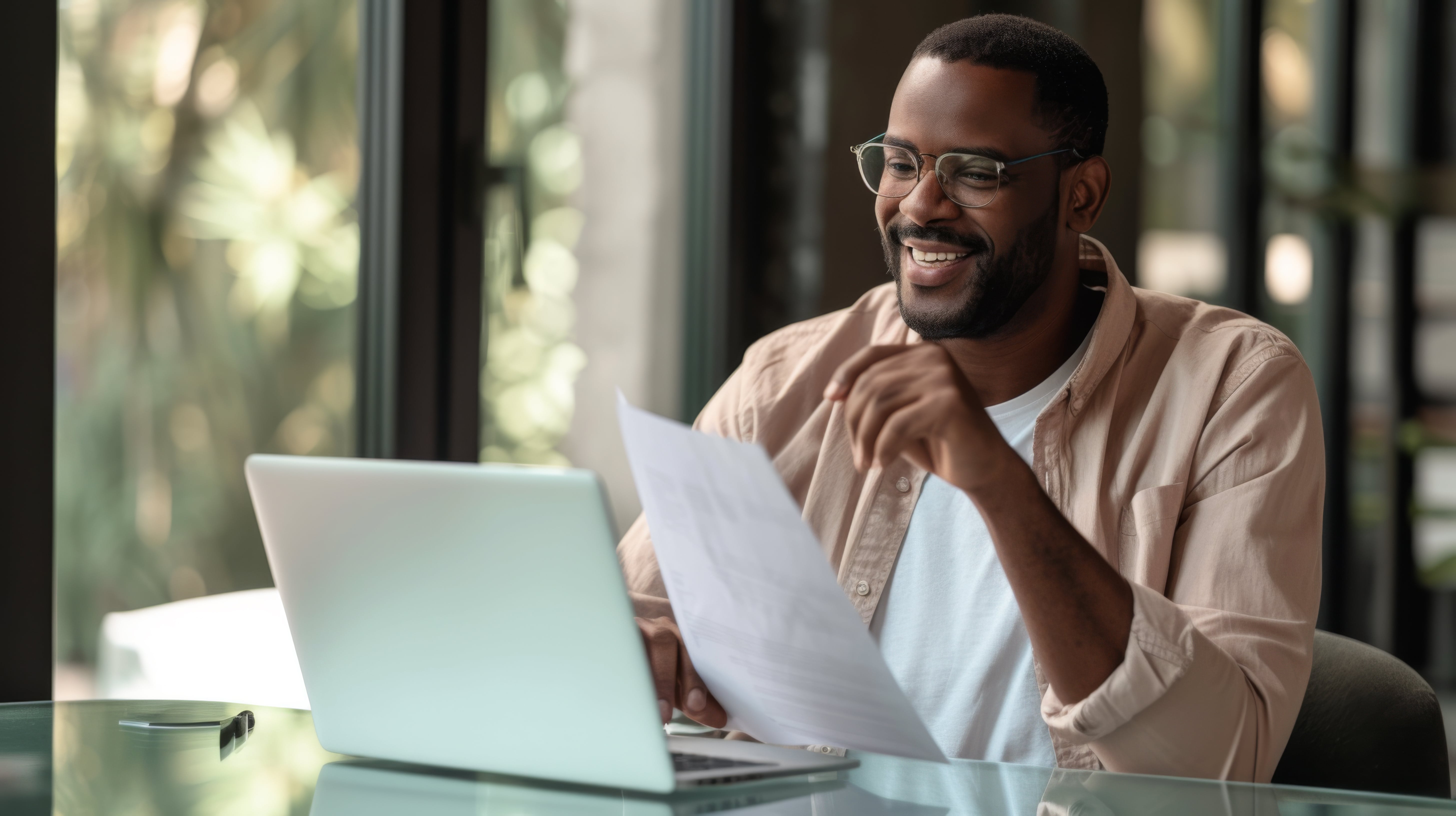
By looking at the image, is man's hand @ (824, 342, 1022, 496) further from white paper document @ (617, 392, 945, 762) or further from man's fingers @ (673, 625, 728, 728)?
man's fingers @ (673, 625, 728, 728)

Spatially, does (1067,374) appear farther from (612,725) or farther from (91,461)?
(91,461)

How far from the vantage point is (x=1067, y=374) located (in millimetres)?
1434

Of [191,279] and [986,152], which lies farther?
[191,279]

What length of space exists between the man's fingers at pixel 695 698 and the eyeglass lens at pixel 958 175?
21.3 inches

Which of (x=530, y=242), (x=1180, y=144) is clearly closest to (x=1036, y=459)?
(x=530, y=242)

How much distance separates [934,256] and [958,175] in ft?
0.29

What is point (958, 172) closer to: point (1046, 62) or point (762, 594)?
point (1046, 62)

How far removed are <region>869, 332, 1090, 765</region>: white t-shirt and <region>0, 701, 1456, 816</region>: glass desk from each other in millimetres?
363

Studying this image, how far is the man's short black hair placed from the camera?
4.46 feet

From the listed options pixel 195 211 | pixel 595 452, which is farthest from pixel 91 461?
pixel 595 452

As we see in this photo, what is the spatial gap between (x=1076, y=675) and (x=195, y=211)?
1.41 meters

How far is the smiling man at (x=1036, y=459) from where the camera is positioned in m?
1.00

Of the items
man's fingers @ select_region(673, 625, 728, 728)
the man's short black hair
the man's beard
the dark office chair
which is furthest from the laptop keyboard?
the man's short black hair

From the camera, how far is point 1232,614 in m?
1.08
